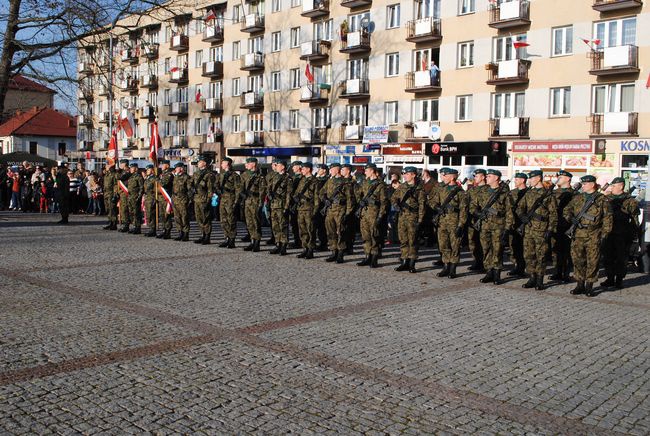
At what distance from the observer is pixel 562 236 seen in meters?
12.3

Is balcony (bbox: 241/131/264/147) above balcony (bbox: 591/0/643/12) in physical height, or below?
below

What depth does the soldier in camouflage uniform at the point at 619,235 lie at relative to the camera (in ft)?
38.7

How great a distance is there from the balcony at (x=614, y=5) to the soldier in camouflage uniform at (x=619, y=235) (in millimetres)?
19740

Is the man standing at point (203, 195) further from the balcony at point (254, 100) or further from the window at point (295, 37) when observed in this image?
the balcony at point (254, 100)

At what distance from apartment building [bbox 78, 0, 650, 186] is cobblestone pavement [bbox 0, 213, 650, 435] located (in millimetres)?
12069

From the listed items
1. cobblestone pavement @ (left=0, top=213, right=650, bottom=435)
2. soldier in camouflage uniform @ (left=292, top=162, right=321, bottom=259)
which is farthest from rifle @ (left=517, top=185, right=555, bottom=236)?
soldier in camouflage uniform @ (left=292, top=162, right=321, bottom=259)

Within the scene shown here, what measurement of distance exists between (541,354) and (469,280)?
16.7 ft

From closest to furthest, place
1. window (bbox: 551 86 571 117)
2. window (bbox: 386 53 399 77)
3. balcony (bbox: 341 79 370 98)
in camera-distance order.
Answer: window (bbox: 551 86 571 117) → window (bbox: 386 53 399 77) → balcony (bbox: 341 79 370 98)

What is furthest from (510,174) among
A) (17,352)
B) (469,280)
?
(17,352)

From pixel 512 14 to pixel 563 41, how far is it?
2.69 metres

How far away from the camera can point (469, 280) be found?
11984 mm

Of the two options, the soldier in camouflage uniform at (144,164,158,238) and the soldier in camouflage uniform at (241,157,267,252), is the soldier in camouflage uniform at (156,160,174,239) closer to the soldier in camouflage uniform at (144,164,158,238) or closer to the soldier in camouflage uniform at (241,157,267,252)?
the soldier in camouflage uniform at (144,164,158,238)

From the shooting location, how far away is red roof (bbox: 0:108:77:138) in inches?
3167

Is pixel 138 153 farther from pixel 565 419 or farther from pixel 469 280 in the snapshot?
pixel 565 419
